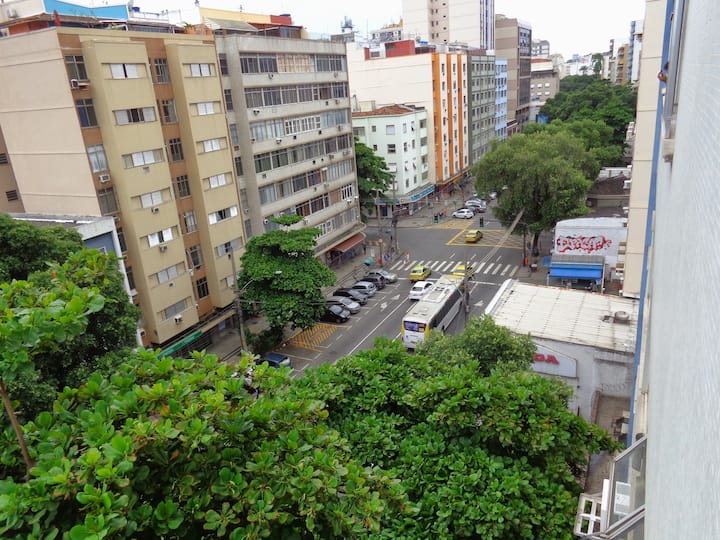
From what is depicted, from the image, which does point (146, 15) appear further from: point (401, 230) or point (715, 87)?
point (715, 87)

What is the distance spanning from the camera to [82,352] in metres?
12.9

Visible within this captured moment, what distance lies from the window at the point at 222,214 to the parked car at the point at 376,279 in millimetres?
10652

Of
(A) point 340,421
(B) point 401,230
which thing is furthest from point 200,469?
(B) point 401,230

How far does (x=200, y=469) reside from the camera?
16.9 ft

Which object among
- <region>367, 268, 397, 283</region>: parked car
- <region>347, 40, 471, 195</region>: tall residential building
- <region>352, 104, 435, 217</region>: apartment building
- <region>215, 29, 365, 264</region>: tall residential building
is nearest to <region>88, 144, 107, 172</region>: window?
<region>215, 29, 365, 264</region>: tall residential building

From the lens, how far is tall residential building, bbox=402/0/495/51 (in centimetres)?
7469

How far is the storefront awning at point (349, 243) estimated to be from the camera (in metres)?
36.8

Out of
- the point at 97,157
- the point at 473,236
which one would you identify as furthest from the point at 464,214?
the point at 97,157

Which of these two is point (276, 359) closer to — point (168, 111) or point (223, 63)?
point (168, 111)

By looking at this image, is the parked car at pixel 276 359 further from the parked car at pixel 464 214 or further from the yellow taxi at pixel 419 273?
the parked car at pixel 464 214

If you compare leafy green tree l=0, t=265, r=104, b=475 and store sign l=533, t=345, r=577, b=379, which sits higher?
leafy green tree l=0, t=265, r=104, b=475

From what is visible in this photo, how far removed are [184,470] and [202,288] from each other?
852 inches

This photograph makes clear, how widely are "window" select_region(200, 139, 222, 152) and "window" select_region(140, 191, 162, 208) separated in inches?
134

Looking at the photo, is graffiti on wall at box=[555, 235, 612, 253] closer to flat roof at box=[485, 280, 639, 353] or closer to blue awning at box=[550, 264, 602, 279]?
blue awning at box=[550, 264, 602, 279]
